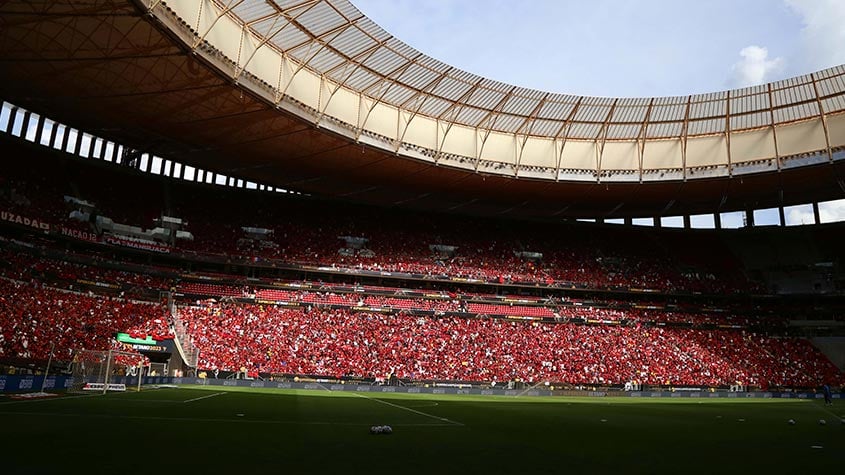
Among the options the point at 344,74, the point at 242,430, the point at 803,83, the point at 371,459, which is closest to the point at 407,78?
the point at 344,74

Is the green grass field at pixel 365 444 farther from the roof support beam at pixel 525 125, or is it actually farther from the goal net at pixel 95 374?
the roof support beam at pixel 525 125

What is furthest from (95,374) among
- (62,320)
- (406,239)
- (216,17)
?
(406,239)

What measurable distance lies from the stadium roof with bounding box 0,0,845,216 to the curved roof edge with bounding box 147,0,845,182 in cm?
9

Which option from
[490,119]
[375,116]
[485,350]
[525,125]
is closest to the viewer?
[375,116]

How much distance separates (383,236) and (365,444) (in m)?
42.6

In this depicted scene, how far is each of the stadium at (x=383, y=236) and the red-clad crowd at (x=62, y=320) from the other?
0.20m

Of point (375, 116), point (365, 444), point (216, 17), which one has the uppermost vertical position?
point (216, 17)

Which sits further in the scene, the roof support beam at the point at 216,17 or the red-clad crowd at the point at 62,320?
the red-clad crowd at the point at 62,320

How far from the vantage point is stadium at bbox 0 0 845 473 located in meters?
25.9

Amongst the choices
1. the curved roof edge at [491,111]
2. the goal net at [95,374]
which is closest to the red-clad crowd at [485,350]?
the goal net at [95,374]

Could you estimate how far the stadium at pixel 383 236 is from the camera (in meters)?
25.9

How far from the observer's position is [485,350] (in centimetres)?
4259

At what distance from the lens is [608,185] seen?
44281 millimetres

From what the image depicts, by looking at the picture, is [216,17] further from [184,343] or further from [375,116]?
[184,343]
